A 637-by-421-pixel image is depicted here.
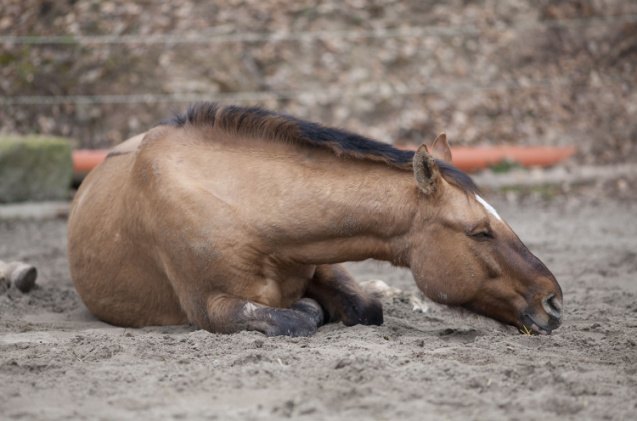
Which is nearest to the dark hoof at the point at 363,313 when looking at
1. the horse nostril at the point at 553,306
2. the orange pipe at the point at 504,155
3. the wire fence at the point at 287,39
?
the horse nostril at the point at 553,306

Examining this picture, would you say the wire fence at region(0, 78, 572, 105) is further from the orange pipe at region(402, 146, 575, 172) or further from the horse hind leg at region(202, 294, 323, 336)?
the horse hind leg at region(202, 294, 323, 336)

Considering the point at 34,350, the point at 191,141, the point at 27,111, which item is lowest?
the point at 27,111

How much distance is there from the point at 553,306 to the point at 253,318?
1427mm

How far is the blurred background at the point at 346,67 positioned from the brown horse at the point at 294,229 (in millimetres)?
6165

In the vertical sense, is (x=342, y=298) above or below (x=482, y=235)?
below

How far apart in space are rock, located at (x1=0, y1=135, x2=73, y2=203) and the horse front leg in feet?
17.0

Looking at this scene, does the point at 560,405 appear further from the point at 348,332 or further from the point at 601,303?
A: the point at 601,303

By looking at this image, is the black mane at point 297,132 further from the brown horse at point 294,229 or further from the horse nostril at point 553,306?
the horse nostril at point 553,306

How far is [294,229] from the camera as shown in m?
4.67

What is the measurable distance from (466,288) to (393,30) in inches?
343

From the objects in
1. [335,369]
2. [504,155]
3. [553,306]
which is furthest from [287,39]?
[335,369]

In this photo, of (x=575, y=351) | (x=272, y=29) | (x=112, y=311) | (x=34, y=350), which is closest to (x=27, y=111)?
(x=272, y=29)

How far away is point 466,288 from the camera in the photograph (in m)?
4.52

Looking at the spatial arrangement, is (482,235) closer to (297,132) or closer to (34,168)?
(297,132)
